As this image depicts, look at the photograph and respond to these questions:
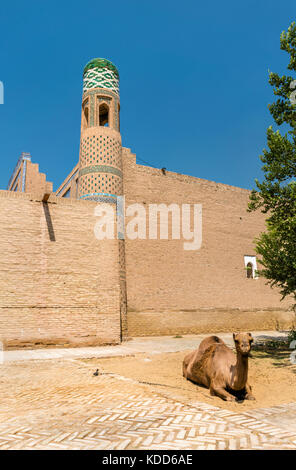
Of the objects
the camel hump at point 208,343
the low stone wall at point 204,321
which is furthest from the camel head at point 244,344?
the low stone wall at point 204,321

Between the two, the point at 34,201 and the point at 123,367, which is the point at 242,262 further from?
the point at 123,367

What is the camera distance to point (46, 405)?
511 centimetres

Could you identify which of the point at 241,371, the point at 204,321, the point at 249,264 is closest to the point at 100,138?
the point at 204,321

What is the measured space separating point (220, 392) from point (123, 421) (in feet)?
6.63

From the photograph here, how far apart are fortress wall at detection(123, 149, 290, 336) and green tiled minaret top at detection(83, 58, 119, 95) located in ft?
11.9

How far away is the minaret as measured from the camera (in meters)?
17.6

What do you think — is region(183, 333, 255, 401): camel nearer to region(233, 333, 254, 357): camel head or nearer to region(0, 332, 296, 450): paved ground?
region(233, 333, 254, 357): camel head

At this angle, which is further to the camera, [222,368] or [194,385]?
[194,385]

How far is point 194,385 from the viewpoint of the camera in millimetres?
6629

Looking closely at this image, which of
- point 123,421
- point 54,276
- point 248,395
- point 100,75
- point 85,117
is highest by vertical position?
point 100,75

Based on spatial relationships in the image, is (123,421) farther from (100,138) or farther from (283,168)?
(100,138)

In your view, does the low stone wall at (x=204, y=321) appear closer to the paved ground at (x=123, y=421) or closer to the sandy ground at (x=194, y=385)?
the sandy ground at (x=194, y=385)
